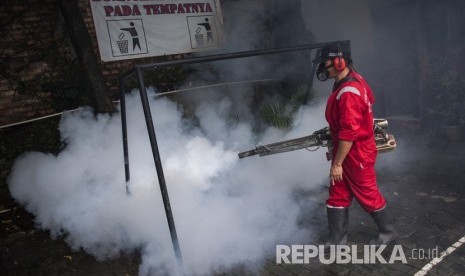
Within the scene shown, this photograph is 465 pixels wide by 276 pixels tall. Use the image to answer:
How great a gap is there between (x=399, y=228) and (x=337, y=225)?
971 millimetres

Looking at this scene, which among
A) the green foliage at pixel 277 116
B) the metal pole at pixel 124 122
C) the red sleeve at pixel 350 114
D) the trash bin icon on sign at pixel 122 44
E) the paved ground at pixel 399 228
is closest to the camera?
the red sleeve at pixel 350 114

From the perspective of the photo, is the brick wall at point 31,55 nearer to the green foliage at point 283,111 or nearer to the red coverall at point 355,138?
the green foliage at point 283,111

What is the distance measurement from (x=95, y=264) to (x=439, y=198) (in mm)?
4582

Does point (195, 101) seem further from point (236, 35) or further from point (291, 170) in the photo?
point (291, 170)

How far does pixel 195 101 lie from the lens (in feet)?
26.2

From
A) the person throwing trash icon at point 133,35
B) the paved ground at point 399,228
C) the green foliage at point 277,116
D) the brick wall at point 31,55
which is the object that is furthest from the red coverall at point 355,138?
the brick wall at point 31,55

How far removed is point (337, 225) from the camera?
3693 mm

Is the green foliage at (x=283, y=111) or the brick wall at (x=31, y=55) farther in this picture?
the green foliage at (x=283, y=111)

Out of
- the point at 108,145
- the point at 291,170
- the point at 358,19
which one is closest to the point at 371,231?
the point at 291,170

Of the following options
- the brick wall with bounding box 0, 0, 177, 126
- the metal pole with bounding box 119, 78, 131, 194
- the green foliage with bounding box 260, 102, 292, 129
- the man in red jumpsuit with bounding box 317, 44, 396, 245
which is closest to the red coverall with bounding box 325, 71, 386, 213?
the man in red jumpsuit with bounding box 317, 44, 396, 245

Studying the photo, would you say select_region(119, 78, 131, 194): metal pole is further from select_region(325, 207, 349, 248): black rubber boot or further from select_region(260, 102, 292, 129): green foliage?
select_region(260, 102, 292, 129): green foliage

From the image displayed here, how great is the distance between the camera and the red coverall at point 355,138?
10.7ft

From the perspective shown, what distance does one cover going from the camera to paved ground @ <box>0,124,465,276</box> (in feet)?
11.5

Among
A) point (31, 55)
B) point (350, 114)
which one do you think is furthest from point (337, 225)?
point (31, 55)
